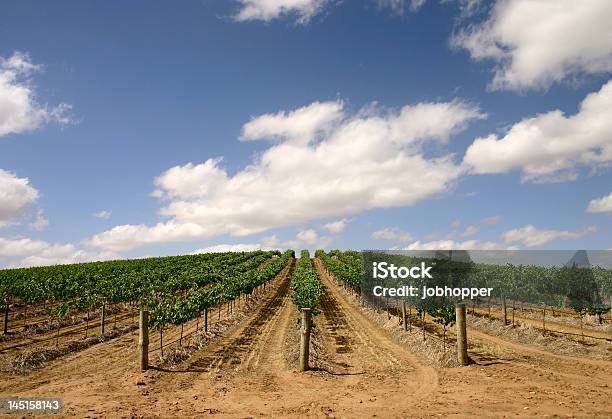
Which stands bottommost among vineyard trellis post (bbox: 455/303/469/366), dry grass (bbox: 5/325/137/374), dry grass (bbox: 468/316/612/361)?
dry grass (bbox: 468/316/612/361)

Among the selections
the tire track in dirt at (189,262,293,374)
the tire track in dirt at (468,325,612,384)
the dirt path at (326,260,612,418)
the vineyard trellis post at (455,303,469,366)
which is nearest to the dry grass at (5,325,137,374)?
the tire track in dirt at (189,262,293,374)

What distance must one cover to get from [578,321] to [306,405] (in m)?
Result: 32.8

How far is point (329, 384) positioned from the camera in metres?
Result: 17.7

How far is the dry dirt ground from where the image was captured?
1422 cm

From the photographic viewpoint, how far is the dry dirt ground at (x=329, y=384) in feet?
46.6

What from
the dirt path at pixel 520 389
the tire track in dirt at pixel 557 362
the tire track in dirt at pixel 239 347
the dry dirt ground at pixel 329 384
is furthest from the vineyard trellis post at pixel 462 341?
the tire track in dirt at pixel 239 347

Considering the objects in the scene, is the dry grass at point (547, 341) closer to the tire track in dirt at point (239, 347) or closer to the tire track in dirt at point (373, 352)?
the tire track in dirt at point (373, 352)

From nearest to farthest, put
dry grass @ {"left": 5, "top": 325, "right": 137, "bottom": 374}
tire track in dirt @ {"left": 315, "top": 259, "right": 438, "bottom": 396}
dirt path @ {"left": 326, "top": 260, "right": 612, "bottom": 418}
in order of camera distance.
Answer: dirt path @ {"left": 326, "top": 260, "right": 612, "bottom": 418} < tire track in dirt @ {"left": 315, "top": 259, "right": 438, "bottom": 396} < dry grass @ {"left": 5, "top": 325, "right": 137, "bottom": 374}

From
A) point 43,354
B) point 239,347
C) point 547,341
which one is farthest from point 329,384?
point 43,354

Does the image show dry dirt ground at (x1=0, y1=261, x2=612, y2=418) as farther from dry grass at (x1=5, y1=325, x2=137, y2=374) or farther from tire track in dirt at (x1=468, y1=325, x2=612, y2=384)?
dry grass at (x1=5, y1=325, x2=137, y2=374)

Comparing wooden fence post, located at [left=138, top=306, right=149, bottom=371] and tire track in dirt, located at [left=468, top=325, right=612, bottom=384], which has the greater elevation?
wooden fence post, located at [left=138, top=306, right=149, bottom=371]

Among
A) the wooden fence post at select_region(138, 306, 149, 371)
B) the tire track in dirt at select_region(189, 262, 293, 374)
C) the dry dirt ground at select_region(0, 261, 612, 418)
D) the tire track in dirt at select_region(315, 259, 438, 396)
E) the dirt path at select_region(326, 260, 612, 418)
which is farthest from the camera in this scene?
the tire track in dirt at select_region(189, 262, 293, 374)

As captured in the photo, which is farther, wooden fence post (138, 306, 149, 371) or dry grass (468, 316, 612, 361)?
dry grass (468, 316, 612, 361)

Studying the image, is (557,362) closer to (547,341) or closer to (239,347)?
(547,341)
